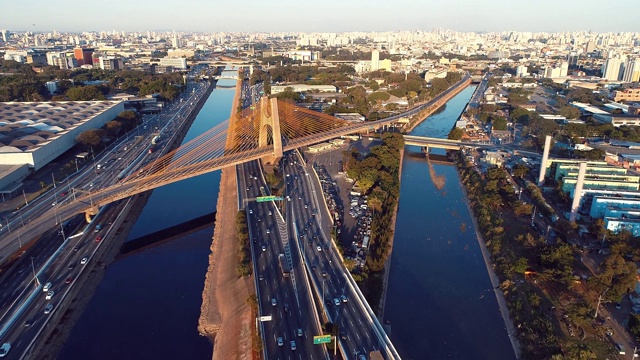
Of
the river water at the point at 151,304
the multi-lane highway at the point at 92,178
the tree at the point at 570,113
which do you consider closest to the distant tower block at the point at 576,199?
the river water at the point at 151,304

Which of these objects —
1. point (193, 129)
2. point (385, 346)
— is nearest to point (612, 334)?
point (385, 346)

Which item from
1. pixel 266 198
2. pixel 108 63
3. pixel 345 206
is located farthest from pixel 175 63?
pixel 345 206

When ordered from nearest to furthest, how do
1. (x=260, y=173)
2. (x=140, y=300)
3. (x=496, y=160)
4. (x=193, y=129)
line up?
1. (x=140, y=300)
2. (x=260, y=173)
3. (x=496, y=160)
4. (x=193, y=129)

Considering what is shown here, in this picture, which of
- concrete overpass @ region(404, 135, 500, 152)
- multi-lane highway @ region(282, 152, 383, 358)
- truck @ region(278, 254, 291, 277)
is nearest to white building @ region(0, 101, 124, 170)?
multi-lane highway @ region(282, 152, 383, 358)

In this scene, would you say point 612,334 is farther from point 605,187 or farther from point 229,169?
point 229,169

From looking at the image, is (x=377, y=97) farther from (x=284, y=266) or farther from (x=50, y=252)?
(x=50, y=252)

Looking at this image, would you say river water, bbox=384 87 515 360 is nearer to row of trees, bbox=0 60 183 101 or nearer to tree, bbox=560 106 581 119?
tree, bbox=560 106 581 119
